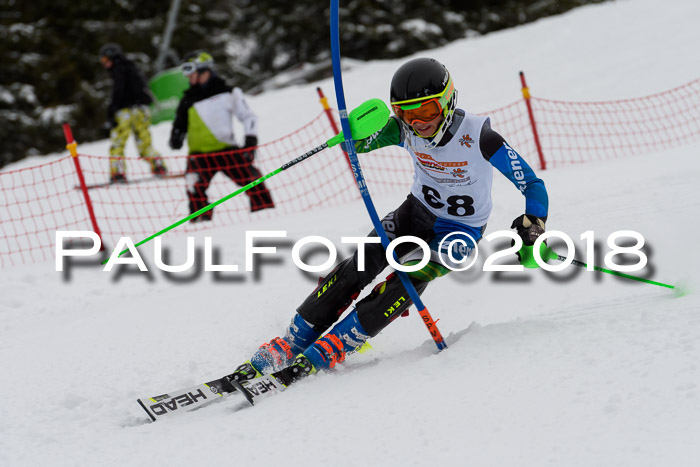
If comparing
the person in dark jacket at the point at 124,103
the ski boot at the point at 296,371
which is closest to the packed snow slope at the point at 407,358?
the ski boot at the point at 296,371

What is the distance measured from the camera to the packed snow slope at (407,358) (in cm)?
246

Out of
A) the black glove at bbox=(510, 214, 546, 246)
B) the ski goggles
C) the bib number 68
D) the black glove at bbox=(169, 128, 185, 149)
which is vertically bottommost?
the black glove at bbox=(510, 214, 546, 246)

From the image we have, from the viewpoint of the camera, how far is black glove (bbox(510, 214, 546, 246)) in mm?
3066

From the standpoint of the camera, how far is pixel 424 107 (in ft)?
10.4

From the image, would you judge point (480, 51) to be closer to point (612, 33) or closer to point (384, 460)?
point (612, 33)

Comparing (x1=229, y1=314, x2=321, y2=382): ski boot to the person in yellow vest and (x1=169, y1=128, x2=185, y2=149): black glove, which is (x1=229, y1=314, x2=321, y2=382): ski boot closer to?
the person in yellow vest

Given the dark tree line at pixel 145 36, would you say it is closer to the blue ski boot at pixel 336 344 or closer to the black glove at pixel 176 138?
the black glove at pixel 176 138

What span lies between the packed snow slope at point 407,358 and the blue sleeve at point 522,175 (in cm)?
64

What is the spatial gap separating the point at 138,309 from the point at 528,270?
9.27 feet

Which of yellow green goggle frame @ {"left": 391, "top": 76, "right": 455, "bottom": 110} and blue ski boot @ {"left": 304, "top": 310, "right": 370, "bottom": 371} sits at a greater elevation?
yellow green goggle frame @ {"left": 391, "top": 76, "right": 455, "bottom": 110}

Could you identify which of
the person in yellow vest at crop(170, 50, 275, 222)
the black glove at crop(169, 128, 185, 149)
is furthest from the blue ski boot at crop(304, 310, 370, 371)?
the black glove at crop(169, 128, 185, 149)

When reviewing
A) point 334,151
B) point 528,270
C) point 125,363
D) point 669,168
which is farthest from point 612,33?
point 125,363

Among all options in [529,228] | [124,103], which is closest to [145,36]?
[124,103]

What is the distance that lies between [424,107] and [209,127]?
4325 millimetres
